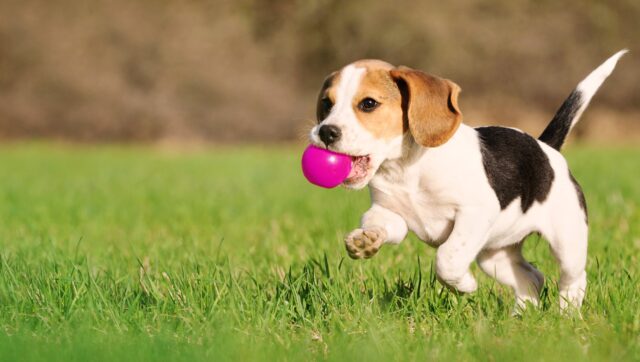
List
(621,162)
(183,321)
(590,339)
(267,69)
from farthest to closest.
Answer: (267,69) → (621,162) → (183,321) → (590,339)

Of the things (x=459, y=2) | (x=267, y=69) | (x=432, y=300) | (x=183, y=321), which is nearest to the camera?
(x=183, y=321)

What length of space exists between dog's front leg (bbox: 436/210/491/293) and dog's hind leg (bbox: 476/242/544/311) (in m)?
0.61

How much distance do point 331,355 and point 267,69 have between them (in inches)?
924

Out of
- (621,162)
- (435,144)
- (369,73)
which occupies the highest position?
(369,73)

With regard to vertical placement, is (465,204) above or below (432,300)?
above

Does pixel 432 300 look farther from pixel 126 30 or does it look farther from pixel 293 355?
pixel 126 30

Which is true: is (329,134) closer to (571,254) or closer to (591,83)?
(571,254)

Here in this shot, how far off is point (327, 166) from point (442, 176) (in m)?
0.54

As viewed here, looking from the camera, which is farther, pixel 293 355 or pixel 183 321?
pixel 183 321

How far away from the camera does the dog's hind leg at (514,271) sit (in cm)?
442

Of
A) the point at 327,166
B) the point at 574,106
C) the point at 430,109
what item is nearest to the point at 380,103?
the point at 430,109

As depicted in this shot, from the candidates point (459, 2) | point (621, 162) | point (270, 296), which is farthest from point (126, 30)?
point (270, 296)

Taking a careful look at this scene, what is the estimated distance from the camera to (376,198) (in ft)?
13.4

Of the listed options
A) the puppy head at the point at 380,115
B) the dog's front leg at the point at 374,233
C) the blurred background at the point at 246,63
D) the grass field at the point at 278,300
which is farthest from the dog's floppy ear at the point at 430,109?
the blurred background at the point at 246,63
